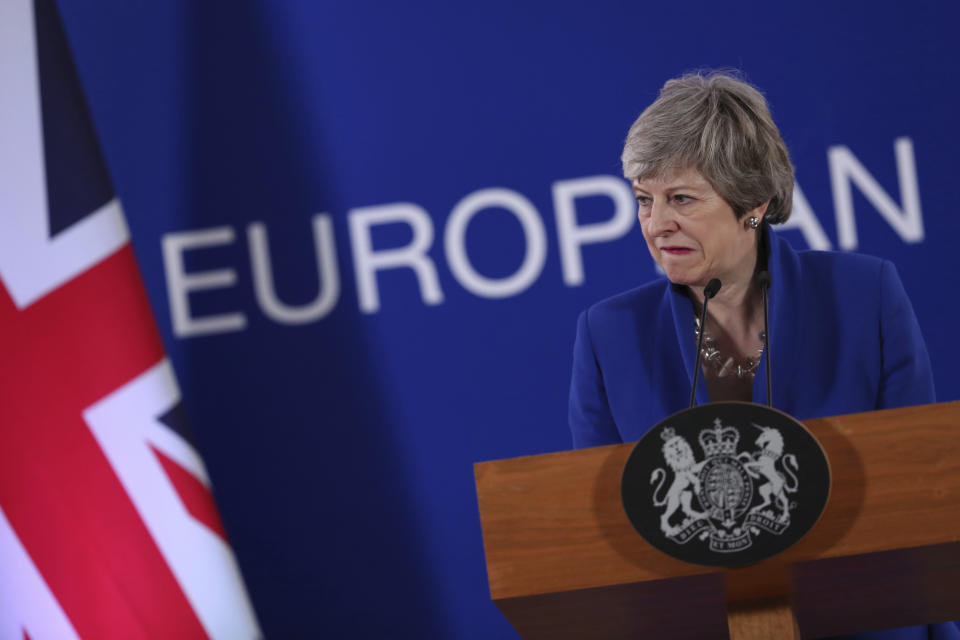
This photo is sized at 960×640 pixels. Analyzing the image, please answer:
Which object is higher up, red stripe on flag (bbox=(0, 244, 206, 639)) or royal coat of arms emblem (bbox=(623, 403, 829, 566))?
royal coat of arms emblem (bbox=(623, 403, 829, 566))

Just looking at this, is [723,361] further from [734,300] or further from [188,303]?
[188,303]

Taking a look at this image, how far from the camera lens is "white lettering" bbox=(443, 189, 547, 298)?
2861 millimetres

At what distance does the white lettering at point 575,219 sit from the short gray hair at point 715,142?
1.04 m

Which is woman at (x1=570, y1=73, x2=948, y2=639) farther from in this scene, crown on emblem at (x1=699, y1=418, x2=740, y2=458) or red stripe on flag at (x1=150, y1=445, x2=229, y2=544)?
red stripe on flag at (x1=150, y1=445, x2=229, y2=544)

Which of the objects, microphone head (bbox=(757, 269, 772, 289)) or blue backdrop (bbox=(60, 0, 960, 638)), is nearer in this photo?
microphone head (bbox=(757, 269, 772, 289))

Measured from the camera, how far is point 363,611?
2854 mm

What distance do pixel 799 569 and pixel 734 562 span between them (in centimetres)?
9

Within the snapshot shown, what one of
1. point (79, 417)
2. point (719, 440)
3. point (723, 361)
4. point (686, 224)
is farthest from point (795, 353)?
point (79, 417)

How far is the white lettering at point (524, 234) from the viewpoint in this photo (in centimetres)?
286

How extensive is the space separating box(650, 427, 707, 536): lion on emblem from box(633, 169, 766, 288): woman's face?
1.98 ft

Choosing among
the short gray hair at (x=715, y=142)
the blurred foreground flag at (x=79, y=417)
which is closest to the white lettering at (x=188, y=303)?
the blurred foreground flag at (x=79, y=417)

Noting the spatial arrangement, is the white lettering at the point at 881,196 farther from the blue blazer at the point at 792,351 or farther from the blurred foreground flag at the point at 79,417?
the blurred foreground flag at the point at 79,417

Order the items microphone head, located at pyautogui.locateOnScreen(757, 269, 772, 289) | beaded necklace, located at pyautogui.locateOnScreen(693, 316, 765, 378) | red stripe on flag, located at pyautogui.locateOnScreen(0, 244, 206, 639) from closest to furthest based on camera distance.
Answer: microphone head, located at pyautogui.locateOnScreen(757, 269, 772, 289), beaded necklace, located at pyautogui.locateOnScreen(693, 316, 765, 378), red stripe on flag, located at pyautogui.locateOnScreen(0, 244, 206, 639)

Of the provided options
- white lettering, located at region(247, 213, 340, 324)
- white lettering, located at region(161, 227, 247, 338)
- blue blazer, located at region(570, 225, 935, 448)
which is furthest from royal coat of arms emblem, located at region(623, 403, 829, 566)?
white lettering, located at region(161, 227, 247, 338)
